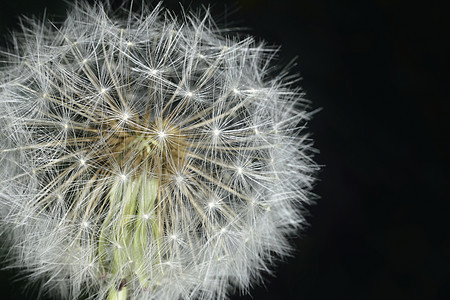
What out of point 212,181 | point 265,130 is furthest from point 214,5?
point 212,181

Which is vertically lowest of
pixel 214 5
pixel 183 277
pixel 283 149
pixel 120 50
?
pixel 183 277

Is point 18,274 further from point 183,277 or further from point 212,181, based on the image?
point 212,181

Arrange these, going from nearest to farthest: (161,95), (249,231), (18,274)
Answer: (161,95), (249,231), (18,274)

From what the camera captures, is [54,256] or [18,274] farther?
[18,274]

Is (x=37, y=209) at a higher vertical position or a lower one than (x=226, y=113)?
lower

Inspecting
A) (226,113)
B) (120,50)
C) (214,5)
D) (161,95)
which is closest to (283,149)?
(226,113)

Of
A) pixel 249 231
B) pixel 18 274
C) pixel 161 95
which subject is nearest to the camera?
pixel 161 95

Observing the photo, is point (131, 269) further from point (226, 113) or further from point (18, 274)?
point (18, 274)
